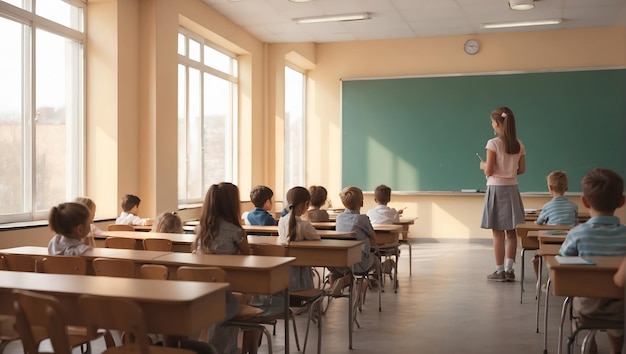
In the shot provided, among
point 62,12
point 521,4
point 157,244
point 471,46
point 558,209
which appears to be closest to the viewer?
point 157,244

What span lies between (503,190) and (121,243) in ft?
13.3

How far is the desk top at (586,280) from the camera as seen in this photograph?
2.84 metres

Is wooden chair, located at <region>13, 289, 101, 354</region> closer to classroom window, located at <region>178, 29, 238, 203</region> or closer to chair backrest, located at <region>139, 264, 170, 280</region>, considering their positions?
chair backrest, located at <region>139, 264, 170, 280</region>

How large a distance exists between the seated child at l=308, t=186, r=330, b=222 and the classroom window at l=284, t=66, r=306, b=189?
466 centimetres

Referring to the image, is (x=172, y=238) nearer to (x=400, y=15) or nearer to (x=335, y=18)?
(x=335, y=18)

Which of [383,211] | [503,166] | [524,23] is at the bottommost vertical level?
[383,211]

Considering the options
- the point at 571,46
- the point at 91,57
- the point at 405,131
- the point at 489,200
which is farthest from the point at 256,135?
the point at 571,46

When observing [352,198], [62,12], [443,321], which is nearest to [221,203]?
[352,198]

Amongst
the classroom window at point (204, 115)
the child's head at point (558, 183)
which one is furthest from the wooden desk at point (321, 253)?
the classroom window at point (204, 115)

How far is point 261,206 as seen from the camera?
5.59 meters

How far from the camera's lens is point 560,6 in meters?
8.73

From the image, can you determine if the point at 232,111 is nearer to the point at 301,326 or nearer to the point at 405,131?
the point at 405,131

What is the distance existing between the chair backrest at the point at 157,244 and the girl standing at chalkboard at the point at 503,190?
3.65 metres

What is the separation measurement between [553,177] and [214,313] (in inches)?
166
